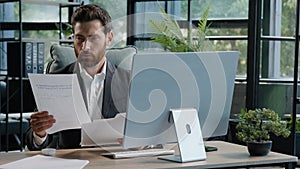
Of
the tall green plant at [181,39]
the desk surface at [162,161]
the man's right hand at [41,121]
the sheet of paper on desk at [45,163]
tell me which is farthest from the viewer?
the tall green plant at [181,39]

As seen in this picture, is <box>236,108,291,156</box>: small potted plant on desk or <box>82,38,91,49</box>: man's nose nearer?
<box>236,108,291,156</box>: small potted plant on desk

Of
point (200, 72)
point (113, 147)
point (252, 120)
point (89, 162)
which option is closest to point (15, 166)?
point (89, 162)

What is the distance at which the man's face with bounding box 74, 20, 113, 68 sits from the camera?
9.43ft

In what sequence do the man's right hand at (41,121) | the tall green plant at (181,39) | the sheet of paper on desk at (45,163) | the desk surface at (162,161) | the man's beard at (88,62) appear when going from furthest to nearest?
the man's beard at (88,62) < the tall green plant at (181,39) < the man's right hand at (41,121) < the desk surface at (162,161) < the sheet of paper on desk at (45,163)

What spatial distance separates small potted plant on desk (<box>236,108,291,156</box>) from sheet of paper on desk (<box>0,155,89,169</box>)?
2.33 ft

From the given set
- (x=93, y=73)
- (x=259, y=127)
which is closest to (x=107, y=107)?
(x=93, y=73)

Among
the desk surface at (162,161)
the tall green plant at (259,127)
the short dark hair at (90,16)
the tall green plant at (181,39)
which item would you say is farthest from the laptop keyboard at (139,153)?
the short dark hair at (90,16)

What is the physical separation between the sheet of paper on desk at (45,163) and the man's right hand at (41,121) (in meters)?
0.16

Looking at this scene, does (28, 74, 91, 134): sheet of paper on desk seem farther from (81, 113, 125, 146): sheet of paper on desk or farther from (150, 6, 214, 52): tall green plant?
(150, 6, 214, 52): tall green plant

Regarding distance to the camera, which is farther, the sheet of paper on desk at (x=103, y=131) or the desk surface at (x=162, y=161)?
the sheet of paper on desk at (x=103, y=131)

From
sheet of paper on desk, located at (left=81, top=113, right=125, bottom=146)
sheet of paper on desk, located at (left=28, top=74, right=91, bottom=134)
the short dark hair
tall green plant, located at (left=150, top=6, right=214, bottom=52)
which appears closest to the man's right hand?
sheet of paper on desk, located at (left=28, top=74, right=91, bottom=134)

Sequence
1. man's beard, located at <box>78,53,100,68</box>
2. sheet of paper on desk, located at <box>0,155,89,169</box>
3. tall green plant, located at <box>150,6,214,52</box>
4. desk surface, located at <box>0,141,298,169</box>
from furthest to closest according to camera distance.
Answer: man's beard, located at <box>78,53,100,68</box>
tall green plant, located at <box>150,6,214,52</box>
desk surface, located at <box>0,141,298,169</box>
sheet of paper on desk, located at <box>0,155,89,169</box>

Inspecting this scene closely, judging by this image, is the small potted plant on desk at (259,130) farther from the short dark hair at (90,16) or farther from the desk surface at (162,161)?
the short dark hair at (90,16)

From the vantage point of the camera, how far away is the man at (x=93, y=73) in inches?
114
